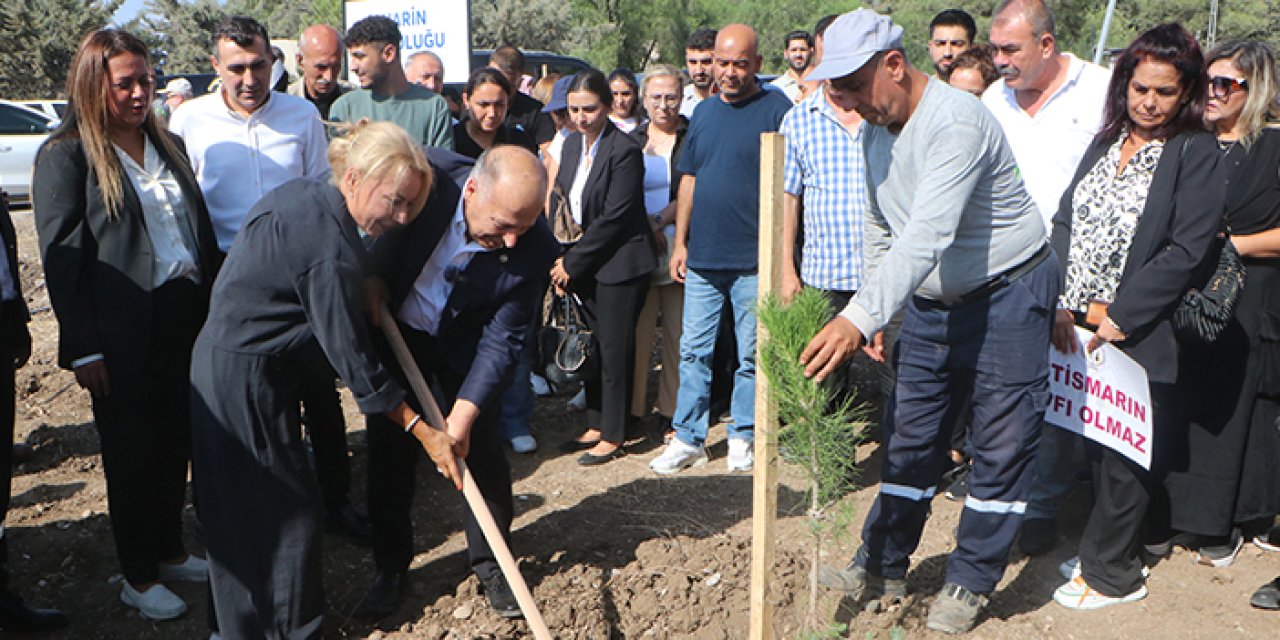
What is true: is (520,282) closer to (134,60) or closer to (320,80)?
(134,60)

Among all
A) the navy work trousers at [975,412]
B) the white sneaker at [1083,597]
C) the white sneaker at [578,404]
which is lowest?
the white sneaker at [578,404]

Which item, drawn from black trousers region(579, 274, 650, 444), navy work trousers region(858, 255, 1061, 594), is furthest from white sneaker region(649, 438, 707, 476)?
navy work trousers region(858, 255, 1061, 594)

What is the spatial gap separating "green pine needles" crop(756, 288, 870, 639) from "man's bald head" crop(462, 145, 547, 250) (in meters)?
0.78

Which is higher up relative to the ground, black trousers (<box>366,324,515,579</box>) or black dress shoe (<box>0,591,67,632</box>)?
black trousers (<box>366,324,515,579</box>)

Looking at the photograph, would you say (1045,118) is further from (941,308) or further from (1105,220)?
(941,308)

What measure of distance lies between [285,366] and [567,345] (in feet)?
7.72

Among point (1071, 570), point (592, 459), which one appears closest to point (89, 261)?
point (592, 459)

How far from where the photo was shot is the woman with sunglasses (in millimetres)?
3699

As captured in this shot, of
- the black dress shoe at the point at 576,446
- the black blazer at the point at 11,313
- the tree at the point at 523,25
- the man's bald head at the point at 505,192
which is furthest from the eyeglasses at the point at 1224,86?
the tree at the point at 523,25

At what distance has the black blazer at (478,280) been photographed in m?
3.24

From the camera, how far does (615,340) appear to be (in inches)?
200

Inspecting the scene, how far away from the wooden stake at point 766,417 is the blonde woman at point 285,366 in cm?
97

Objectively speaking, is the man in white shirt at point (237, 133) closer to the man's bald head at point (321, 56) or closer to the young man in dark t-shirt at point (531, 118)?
the man's bald head at point (321, 56)

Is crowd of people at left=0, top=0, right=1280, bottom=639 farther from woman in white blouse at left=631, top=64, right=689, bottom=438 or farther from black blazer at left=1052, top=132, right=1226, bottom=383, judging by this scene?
woman in white blouse at left=631, top=64, right=689, bottom=438
